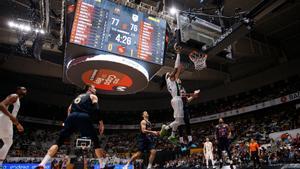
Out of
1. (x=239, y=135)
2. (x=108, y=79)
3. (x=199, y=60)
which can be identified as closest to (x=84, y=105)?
(x=108, y=79)

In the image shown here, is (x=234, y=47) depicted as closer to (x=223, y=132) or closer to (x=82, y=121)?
(x=223, y=132)

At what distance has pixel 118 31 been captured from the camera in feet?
27.6

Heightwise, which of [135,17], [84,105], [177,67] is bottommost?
[84,105]

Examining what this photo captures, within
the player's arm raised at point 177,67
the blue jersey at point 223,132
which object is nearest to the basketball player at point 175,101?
the player's arm raised at point 177,67

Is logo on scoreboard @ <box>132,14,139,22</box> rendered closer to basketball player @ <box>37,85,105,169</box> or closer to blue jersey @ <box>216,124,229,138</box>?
basketball player @ <box>37,85,105,169</box>

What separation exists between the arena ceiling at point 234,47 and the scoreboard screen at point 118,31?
16.0 feet

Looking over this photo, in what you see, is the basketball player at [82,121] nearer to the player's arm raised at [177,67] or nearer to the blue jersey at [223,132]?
the player's arm raised at [177,67]

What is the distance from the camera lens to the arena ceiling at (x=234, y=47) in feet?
50.8

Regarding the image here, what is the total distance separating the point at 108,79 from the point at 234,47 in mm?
12395

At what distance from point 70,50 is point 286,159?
11.4 metres

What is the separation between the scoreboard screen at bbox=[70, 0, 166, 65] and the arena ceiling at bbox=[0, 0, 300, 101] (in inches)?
192

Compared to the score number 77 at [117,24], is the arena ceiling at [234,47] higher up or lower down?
higher up

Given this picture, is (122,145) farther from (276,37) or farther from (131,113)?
(276,37)

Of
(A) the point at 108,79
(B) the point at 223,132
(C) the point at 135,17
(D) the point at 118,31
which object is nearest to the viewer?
(D) the point at 118,31
